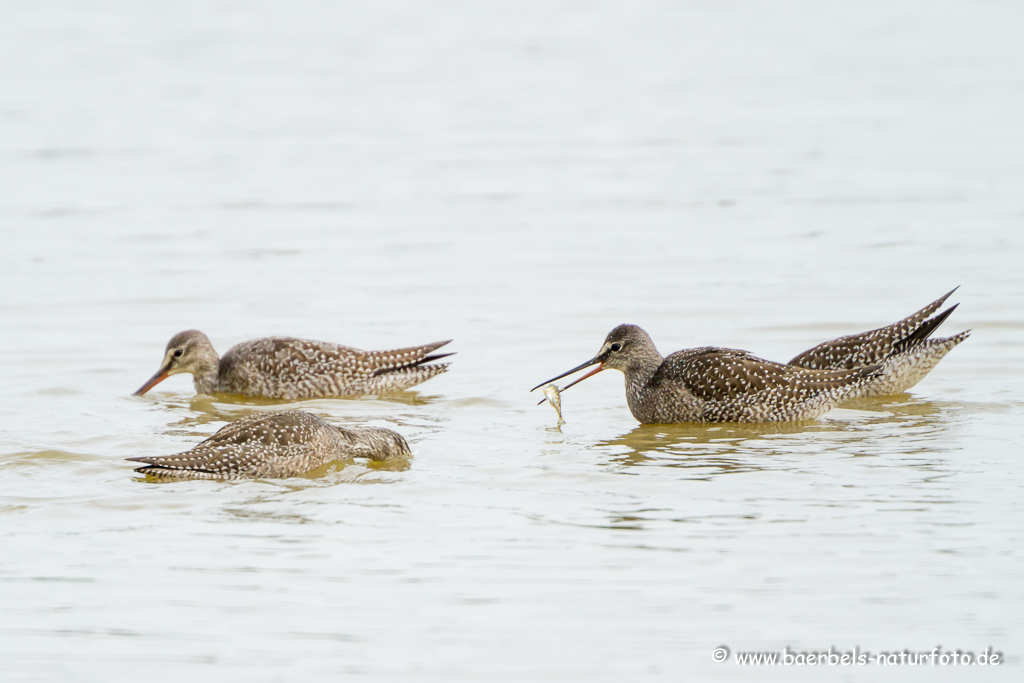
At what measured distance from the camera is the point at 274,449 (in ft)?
26.9

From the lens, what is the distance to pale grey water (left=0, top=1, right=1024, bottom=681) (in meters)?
6.09

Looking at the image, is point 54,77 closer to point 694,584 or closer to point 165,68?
point 165,68

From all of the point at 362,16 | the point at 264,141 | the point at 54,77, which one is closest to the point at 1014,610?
the point at 264,141

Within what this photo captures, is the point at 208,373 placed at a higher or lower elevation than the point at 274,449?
higher

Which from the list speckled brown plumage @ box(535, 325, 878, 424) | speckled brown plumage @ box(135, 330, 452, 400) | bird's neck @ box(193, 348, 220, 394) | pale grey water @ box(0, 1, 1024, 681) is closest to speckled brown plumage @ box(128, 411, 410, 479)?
pale grey water @ box(0, 1, 1024, 681)

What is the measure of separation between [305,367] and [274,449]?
9.54 feet

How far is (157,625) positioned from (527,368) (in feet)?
18.3

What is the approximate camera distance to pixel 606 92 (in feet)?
84.7

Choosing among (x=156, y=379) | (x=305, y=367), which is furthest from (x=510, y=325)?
(x=156, y=379)

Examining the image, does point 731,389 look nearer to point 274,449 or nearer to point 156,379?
point 274,449

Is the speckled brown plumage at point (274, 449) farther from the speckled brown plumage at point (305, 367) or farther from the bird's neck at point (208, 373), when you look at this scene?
the bird's neck at point (208, 373)

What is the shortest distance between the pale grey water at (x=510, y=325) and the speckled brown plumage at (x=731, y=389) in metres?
0.17

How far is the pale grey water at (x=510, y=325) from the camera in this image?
20.0ft

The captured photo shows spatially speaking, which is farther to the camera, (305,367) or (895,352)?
(305,367)
